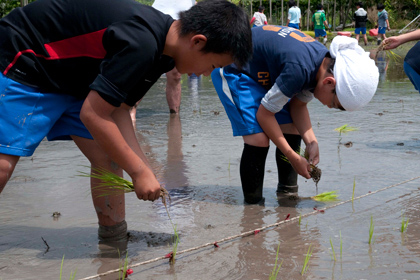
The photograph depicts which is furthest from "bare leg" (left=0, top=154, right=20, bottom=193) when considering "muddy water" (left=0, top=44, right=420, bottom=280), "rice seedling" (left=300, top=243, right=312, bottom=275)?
"rice seedling" (left=300, top=243, right=312, bottom=275)

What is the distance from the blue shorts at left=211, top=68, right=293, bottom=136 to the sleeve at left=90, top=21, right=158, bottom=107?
1360 millimetres

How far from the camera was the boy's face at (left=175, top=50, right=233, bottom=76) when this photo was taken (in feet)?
7.70

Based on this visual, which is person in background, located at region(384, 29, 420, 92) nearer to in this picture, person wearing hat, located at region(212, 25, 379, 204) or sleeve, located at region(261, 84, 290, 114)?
person wearing hat, located at region(212, 25, 379, 204)

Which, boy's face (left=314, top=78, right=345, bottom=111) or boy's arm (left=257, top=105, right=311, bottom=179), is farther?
boy's arm (left=257, top=105, right=311, bottom=179)

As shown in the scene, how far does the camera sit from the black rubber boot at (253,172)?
3529 millimetres

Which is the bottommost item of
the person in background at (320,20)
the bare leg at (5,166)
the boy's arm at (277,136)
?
the person in background at (320,20)

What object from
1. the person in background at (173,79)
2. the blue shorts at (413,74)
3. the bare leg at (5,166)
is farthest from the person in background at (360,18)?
the bare leg at (5,166)

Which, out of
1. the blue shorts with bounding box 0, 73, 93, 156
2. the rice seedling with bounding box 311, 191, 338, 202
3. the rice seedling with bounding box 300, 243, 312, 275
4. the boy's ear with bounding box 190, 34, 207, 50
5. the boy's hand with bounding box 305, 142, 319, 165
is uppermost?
the boy's ear with bounding box 190, 34, 207, 50

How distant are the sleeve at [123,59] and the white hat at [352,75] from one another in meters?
1.39

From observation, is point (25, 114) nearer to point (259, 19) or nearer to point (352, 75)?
point (352, 75)

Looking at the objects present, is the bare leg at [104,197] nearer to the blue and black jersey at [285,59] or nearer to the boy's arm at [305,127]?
the blue and black jersey at [285,59]

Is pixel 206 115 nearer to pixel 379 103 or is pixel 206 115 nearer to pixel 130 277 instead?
pixel 379 103

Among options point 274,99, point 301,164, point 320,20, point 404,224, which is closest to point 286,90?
point 274,99

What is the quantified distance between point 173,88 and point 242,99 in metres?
3.39
